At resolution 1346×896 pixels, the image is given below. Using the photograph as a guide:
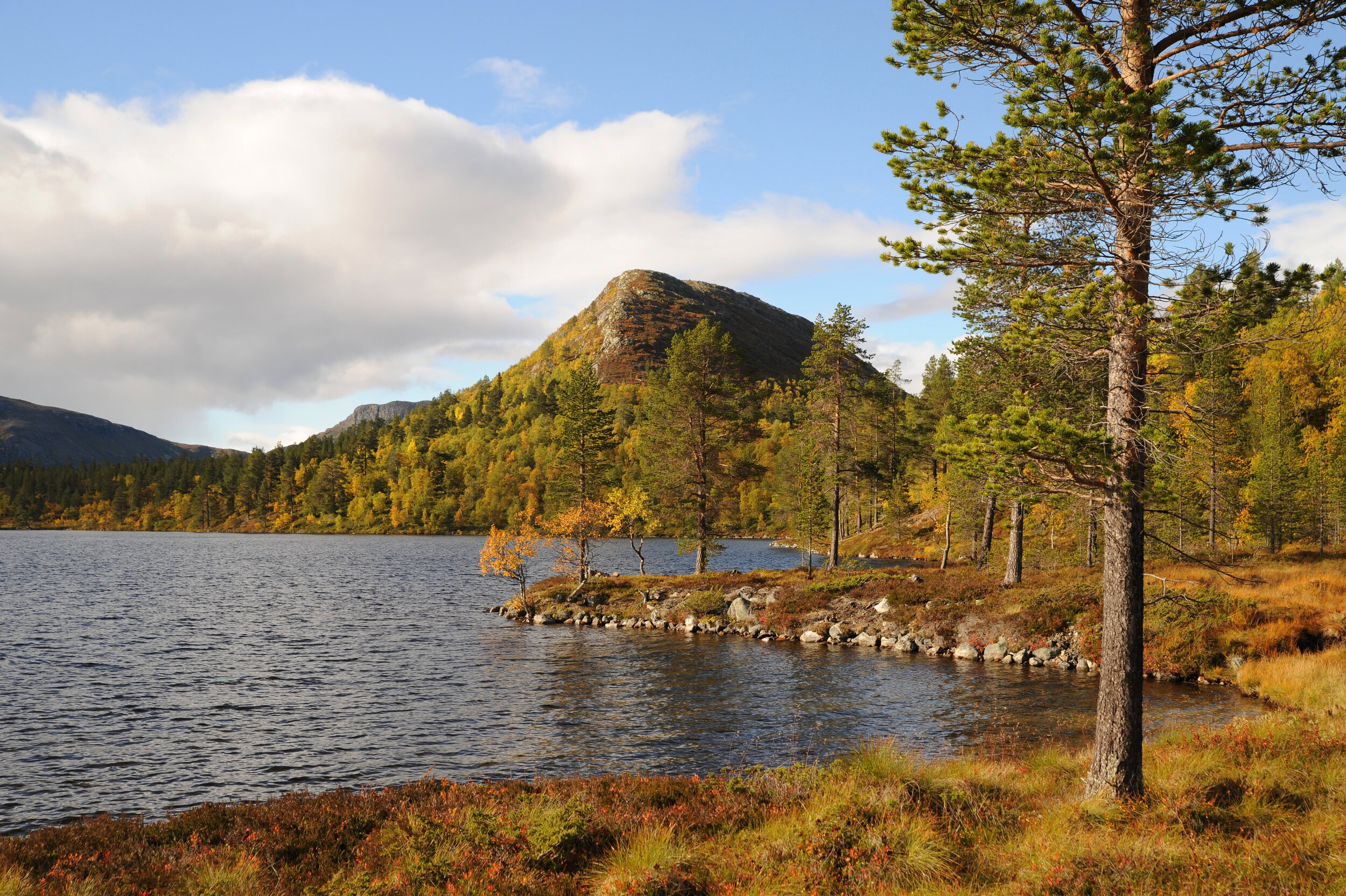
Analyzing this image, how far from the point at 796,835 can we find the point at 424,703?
59.1 ft

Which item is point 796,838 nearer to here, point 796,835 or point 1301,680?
point 796,835

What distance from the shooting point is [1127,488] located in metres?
9.55

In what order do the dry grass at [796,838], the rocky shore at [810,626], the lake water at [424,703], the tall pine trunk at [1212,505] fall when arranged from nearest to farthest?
the dry grass at [796,838]
the lake water at [424,703]
the rocky shore at [810,626]
the tall pine trunk at [1212,505]

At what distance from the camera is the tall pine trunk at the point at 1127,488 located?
9.52 m

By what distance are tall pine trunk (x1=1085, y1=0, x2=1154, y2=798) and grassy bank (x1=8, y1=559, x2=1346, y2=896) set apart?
2.44ft

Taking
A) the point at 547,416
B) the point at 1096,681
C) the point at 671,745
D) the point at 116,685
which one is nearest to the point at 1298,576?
the point at 1096,681

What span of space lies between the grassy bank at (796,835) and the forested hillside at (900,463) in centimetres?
375

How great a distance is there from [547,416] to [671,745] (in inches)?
5966

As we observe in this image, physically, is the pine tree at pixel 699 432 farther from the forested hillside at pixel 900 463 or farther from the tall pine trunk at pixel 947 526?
the tall pine trunk at pixel 947 526

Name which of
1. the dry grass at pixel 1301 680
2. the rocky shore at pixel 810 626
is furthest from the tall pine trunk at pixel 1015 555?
the dry grass at pixel 1301 680

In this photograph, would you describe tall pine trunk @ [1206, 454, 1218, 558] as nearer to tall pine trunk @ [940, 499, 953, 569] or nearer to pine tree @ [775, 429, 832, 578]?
tall pine trunk @ [940, 499, 953, 569]

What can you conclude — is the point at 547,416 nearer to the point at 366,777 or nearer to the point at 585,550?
the point at 585,550

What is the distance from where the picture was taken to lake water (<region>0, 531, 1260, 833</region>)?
56.7 ft

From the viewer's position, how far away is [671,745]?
61.7 feet
